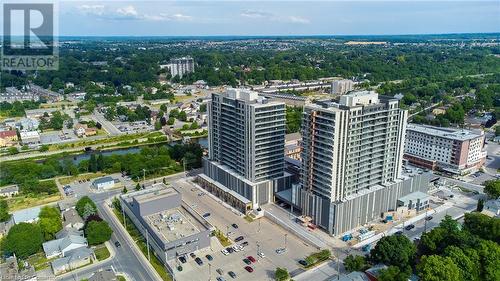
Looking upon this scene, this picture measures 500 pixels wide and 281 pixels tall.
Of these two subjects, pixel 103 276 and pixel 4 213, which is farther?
pixel 4 213

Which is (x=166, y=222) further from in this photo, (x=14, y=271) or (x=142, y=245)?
(x=14, y=271)

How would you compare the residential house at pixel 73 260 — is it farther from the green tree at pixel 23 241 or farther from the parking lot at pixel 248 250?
the parking lot at pixel 248 250

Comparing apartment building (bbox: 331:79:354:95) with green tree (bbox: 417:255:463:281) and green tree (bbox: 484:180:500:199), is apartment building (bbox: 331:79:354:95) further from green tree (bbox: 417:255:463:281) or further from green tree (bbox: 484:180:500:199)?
green tree (bbox: 417:255:463:281)

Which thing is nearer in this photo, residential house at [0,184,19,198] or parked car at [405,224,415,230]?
parked car at [405,224,415,230]

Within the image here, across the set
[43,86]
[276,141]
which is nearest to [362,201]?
[276,141]

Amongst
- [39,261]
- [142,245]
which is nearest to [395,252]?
[142,245]

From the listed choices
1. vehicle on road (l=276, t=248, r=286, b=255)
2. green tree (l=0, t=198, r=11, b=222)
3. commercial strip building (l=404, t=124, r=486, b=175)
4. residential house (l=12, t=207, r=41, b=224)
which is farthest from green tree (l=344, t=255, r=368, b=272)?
green tree (l=0, t=198, r=11, b=222)

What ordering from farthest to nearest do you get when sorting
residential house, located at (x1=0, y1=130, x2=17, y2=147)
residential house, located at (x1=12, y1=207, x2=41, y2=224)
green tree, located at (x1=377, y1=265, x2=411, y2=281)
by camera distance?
residential house, located at (x1=0, y1=130, x2=17, y2=147) < residential house, located at (x1=12, y1=207, x2=41, y2=224) < green tree, located at (x1=377, y1=265, x2=411, y2=281)
